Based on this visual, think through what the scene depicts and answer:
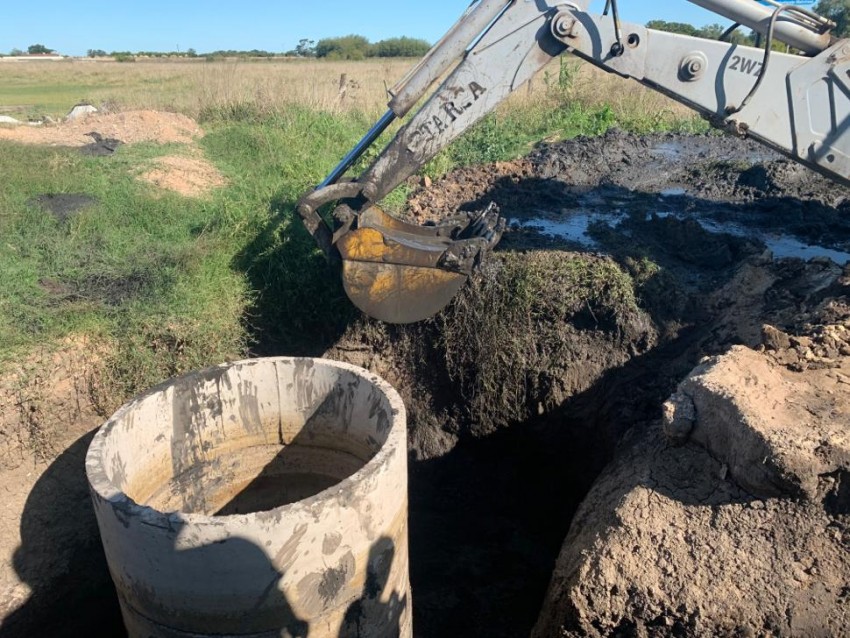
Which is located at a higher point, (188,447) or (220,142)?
(220,142)

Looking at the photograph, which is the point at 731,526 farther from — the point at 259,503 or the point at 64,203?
the point at 64,203

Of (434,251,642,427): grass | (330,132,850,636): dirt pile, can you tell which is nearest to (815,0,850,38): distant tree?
(330,132,850,636): dirt pile

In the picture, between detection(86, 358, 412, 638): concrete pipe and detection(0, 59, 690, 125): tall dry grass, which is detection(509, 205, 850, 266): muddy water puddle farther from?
detection(0, 59, 690, 125): tall dry grass

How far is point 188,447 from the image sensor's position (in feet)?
14.8

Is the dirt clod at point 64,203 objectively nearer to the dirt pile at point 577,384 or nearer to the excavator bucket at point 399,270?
the dirt pile at point 577,384

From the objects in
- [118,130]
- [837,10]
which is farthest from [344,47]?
[118,130]

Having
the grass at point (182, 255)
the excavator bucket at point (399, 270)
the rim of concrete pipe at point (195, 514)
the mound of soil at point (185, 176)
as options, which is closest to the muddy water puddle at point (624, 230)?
the grass at point (182, 255)

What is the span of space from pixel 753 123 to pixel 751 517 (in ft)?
8.11

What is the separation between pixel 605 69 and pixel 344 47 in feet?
159

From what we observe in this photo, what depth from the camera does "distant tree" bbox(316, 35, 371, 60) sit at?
150 ft

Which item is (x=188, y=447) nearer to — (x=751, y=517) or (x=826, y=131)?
(x=751, y=517)

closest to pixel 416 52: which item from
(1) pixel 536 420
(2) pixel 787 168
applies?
(2) pixel 787 168

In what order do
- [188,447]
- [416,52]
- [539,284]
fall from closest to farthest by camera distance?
[188,447], [539,284], [416,52]

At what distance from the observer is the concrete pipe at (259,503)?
10.3 ft
